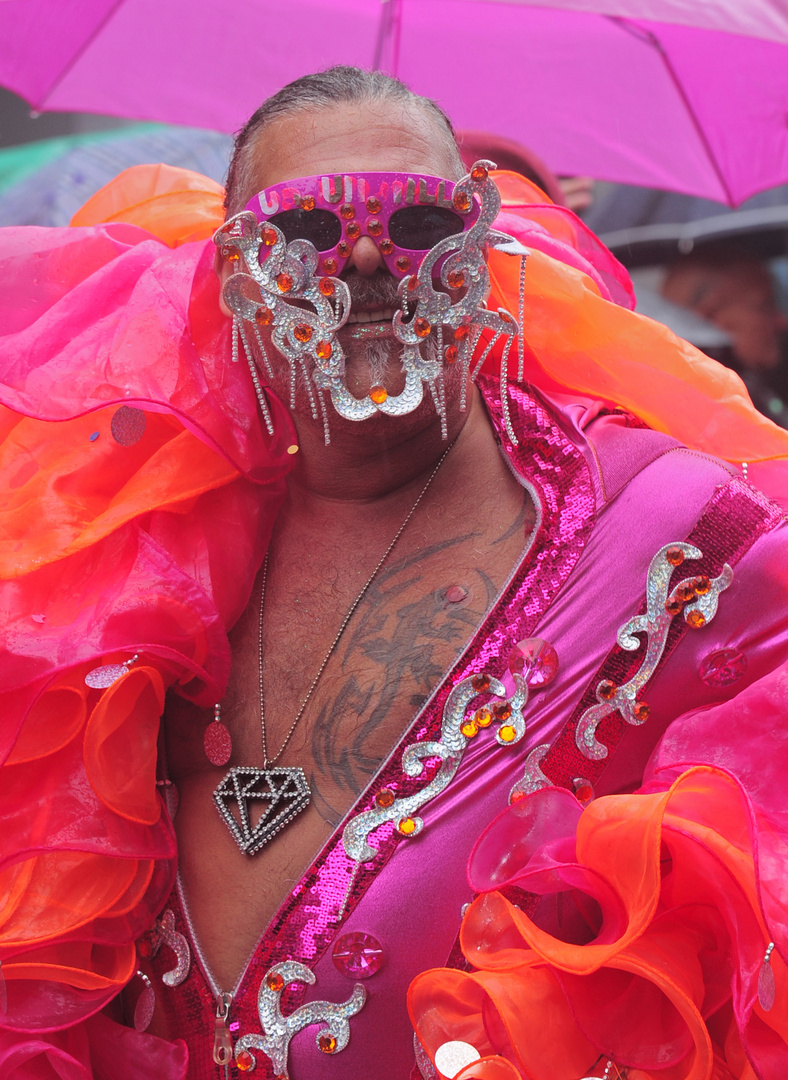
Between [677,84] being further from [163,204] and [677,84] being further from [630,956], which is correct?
[630,956]

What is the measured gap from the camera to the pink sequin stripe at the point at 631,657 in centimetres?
168

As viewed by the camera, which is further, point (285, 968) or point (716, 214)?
point (716, 214)

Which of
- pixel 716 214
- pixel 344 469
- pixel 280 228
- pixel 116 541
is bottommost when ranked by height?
pixel 716 214

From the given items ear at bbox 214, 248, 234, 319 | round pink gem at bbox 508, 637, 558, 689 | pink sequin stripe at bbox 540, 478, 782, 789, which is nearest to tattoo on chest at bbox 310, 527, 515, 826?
round pink gem at bbox 508, 637, 558, 689

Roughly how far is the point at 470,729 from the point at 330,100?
1066 millimetres

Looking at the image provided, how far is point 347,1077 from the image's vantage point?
1.66 metres

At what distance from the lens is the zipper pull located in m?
1.73

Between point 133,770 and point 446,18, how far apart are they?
2.21 meters

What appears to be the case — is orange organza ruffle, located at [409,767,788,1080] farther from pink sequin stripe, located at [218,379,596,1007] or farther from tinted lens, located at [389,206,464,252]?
tinted lens, located at [389,206,464,252]

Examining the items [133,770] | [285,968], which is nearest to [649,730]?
[285,968]

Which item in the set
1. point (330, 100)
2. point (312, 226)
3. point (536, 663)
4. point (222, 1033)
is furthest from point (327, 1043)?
point (330, 100)

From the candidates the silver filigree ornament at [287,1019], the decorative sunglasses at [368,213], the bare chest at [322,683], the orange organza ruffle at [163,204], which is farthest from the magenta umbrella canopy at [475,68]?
the silver filigree ornament at [287,1019]

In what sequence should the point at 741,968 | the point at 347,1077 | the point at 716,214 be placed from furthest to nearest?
the point at 716,214 < the point at 347,1077 < the point at 741,968

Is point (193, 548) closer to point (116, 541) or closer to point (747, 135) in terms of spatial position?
point (116, 541)
